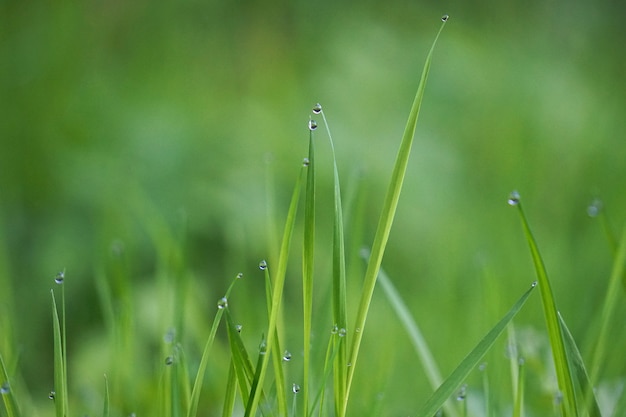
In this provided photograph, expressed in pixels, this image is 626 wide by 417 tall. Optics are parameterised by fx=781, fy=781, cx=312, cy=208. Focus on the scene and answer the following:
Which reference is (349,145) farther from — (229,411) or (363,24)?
(229,411)

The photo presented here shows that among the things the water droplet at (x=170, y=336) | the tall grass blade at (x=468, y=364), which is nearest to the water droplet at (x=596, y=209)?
the tall grass blade at (x=468, y=364)

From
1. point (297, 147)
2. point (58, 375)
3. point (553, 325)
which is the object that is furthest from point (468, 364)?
point (297, 147)

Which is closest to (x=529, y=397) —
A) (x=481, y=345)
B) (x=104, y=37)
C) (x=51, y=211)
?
(x=481, y=345)

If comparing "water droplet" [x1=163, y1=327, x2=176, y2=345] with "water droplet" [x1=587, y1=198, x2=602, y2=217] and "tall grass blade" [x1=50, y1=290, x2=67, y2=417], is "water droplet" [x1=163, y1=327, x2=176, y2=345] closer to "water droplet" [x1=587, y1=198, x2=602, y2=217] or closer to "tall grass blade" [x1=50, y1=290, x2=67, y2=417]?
"tall grass blade" [x1=50, y1=290, x2=67, y2=417]

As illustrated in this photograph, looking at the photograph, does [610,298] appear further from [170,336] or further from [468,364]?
[170,336]

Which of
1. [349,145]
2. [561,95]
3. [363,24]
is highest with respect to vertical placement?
[363,24]

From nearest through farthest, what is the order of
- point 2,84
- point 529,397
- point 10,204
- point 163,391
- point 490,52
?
point 163,391
point 529,397
point 10,204
point 2,84
point 490,52
